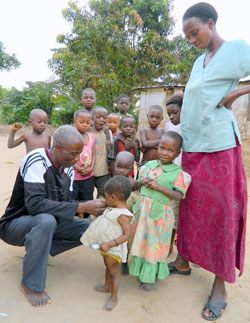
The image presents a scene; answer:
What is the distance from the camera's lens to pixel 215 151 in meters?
1.94

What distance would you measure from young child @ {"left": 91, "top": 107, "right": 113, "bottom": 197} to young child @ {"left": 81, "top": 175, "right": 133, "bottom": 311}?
1.37 metres

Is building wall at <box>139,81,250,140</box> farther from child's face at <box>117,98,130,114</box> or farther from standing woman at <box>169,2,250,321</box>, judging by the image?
standing woman at <box>169,2,250,321</box>

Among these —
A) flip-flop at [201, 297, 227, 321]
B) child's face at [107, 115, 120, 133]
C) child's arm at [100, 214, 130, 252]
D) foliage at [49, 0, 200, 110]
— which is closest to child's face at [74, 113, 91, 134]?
child's face at [107, 115, 120, 133]

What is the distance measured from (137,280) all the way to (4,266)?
1.23m

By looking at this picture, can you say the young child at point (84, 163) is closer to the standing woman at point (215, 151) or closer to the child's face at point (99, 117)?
the child's face at point (99, 117)

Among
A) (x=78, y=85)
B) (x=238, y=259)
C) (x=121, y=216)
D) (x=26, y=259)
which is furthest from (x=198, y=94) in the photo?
(x=78, y=85)

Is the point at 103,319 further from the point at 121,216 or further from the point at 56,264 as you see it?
the point at 56,264

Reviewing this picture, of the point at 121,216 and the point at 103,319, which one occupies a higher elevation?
the point at 121,216

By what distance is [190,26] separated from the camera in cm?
181

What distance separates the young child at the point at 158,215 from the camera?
2.07 meters

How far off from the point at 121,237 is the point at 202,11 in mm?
1646

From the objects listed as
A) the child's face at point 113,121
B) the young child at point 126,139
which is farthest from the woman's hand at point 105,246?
the child's face at point 113,121

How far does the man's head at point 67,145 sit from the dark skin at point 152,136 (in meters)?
1.29

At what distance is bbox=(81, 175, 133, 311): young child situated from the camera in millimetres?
1849
